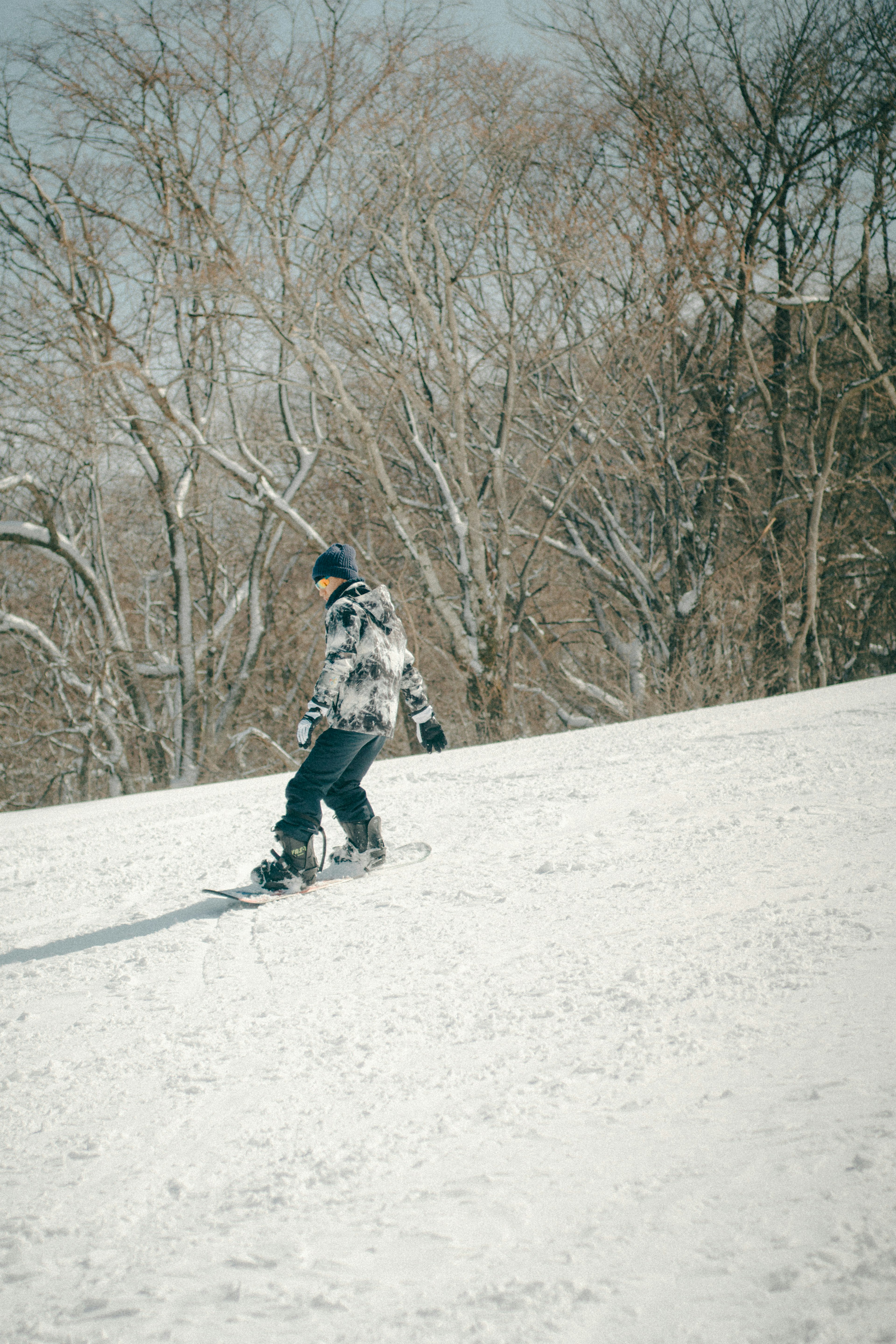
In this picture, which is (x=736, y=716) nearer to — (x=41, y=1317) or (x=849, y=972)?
(x=849, y=972)

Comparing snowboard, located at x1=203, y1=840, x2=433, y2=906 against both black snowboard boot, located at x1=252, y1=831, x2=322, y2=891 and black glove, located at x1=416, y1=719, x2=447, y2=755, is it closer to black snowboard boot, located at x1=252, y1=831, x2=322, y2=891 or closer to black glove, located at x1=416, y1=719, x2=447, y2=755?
black snowboard boot, located at x1=252, y1=831, x2=322, y2=891

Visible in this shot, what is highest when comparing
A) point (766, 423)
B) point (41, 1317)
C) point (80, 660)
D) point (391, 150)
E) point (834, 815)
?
point (391, 150)

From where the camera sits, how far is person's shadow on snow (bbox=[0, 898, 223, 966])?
10.7 ft

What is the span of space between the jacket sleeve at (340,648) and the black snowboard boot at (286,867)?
533 mm

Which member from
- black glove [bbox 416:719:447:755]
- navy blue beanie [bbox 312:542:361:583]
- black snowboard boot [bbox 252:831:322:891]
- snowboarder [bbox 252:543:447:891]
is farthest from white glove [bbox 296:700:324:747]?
black glove [bbox 416:719:447:755]

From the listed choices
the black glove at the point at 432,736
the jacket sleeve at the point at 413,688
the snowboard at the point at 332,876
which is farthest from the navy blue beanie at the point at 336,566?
the snowboard at the point at 332,876

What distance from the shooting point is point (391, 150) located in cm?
1135

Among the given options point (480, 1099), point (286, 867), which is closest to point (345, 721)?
point (286, 867)

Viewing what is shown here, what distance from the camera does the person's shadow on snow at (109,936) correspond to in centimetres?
326

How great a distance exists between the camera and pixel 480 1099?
1.94m

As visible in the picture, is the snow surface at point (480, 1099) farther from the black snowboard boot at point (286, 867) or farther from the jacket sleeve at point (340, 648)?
the jacket sleeve at point (340, 648)

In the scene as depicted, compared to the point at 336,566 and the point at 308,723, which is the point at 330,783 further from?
the point at 336,566

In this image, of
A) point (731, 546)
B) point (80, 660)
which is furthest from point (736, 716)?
point (80, 660)

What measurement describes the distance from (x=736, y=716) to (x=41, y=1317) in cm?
600
